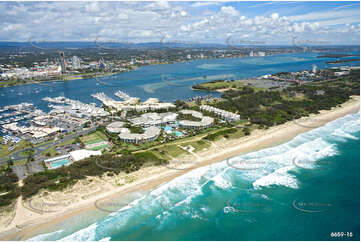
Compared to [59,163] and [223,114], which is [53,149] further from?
[223,114]

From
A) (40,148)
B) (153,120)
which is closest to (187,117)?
(153,120)

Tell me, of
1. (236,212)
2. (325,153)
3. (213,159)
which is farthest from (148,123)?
(325,153)

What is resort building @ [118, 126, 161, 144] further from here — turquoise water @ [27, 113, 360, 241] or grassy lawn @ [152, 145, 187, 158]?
turquoise water @ [27, 113, 360, 241]

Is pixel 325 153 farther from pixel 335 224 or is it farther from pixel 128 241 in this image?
pixel 128 241

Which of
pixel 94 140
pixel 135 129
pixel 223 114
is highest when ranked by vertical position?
pixel 223 114

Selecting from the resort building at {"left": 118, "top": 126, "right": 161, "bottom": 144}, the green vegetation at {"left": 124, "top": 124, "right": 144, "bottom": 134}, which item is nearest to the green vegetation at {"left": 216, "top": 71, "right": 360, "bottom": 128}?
the resort building at {"left": 118, "top": 126, "right": 161, "bottom": 144}
